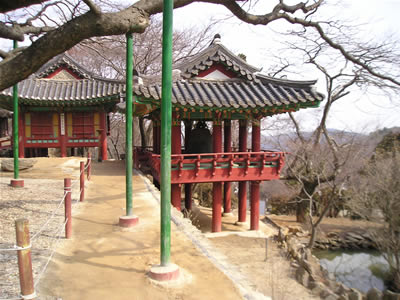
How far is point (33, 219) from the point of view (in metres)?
5.84

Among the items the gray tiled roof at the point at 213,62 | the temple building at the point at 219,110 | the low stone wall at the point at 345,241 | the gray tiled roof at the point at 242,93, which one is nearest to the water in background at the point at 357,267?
the low stone wall at the point at 345,241

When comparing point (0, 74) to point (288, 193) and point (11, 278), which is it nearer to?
point (11, 278)

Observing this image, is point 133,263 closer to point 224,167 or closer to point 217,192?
point 224,167

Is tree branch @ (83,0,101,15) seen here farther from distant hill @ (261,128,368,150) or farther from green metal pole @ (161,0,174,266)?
distant hill @ (261,128,368,150)

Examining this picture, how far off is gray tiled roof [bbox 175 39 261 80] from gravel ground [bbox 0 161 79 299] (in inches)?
198

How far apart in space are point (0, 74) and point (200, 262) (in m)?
3.35

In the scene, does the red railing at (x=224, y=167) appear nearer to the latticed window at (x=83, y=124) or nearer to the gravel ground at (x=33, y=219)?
the gravel ground at (x=33, y=219)

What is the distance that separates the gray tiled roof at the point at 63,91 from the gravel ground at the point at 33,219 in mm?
5517

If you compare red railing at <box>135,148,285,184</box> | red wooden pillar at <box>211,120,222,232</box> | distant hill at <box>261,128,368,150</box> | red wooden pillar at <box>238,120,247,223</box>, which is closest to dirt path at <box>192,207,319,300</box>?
red wooden pillar at <box>211,120,222,232</box>

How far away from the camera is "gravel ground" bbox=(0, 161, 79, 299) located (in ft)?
11.8

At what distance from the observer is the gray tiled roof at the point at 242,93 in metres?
9.54

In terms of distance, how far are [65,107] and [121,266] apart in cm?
1371

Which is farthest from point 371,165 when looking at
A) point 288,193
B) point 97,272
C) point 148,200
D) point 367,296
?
point 97,272

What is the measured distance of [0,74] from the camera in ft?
12.4
